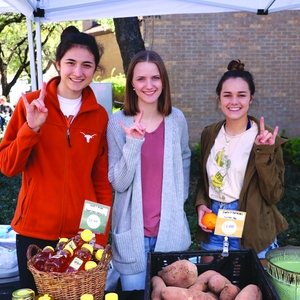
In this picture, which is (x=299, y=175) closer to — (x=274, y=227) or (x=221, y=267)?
(x=274, y=227)

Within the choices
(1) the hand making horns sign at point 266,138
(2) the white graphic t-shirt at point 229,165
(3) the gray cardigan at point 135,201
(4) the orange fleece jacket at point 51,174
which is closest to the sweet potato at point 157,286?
(3) the gray cardigan at point 135,201

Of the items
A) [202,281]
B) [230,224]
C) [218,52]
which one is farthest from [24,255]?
[218,52]

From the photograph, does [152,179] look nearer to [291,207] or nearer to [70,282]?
[70,282]

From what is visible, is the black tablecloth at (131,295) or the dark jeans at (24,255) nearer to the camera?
the black tablecloth at (131,295)

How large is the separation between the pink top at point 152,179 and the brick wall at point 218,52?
6.35 meters

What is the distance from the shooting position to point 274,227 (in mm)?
2209

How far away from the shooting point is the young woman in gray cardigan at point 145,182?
2.10 metres

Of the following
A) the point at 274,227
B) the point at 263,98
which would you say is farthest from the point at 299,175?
the point at 274,227

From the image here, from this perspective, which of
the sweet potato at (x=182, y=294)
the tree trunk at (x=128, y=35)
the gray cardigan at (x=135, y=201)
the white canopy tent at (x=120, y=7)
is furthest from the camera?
the tree trunk at (x=128, y=35)

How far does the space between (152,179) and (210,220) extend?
0.37m

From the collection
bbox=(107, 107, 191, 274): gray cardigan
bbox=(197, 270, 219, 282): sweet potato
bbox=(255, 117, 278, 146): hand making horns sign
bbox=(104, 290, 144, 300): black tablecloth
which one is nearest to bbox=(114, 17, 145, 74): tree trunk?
bbox=(107, 107, 191, 274): gray cardigan

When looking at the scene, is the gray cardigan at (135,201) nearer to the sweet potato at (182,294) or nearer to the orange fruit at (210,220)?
the orange fruit at (210,220)

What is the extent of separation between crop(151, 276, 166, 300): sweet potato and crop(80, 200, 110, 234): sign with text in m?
0.33

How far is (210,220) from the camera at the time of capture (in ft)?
6.79
